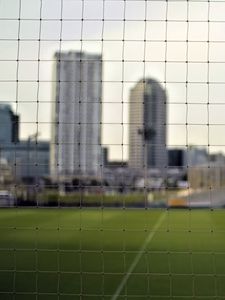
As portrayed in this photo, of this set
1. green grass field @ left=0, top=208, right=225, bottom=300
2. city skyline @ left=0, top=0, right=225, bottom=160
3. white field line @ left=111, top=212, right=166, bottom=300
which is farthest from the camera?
white field line @ left=111, top=212, right=166, bottom=300

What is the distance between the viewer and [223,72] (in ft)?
12.6

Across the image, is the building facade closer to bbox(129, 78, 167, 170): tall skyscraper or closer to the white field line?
bbox(129, 78, 167, 170): tall skyscraper

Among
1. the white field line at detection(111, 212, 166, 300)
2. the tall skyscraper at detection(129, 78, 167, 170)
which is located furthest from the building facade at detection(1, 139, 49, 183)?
the white field line at detection(111, 212, 166, 300)

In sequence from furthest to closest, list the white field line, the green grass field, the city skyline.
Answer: the white field line
the green grass field
the city skyline

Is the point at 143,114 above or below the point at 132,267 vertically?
above

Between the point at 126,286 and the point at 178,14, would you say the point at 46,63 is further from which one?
the point at 126,286

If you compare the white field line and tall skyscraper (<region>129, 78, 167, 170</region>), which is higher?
tall skyscraper (<region>129, 78, 167, 170</region>)

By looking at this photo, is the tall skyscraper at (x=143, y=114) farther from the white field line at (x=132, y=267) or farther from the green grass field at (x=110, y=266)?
the white field line at (x=132, y=267)

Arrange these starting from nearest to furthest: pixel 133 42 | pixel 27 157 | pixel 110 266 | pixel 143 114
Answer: pixel 133 42 < pixel 27 157 < pixel 110 266 < pixel 143 114

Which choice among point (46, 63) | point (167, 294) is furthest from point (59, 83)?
point (167, 294)

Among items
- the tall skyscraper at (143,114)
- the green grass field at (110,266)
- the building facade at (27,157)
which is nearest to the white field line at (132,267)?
the green grass field at (110,266)

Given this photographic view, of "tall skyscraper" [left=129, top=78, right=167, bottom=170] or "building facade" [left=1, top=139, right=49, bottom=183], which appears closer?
"building facade" [left=1, top=139, right=49, bottom=183]

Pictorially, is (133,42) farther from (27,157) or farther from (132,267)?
(132,267)

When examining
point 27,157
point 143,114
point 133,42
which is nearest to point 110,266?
point 143,114
